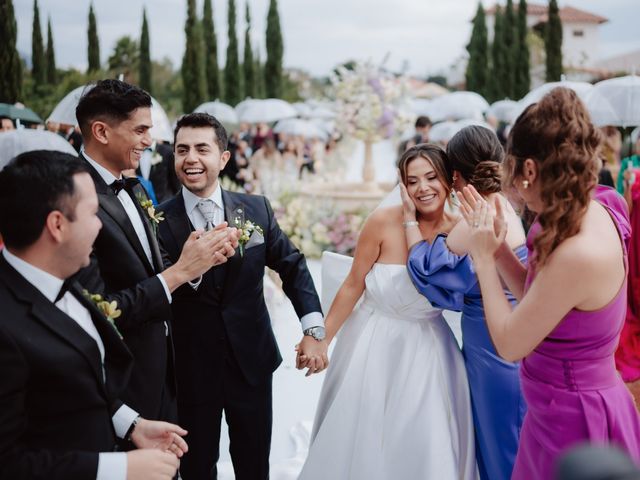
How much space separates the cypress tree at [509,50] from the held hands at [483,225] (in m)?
28.6

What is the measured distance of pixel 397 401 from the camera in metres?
3.02

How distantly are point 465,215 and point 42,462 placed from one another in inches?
56.5

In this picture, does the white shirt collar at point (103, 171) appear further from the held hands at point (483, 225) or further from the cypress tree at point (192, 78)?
the cypress tree at point (192, 78)

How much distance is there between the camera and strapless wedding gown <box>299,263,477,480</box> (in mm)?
2941

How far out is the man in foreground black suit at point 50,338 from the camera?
1498mm

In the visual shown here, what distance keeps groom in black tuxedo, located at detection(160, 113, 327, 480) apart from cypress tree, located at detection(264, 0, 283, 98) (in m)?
31.4

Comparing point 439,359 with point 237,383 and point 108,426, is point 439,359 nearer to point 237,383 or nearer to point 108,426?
point 237,383

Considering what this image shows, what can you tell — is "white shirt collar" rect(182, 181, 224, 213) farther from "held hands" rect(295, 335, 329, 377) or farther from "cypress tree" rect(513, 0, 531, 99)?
"cypress tree" rect(513, 0, 531, 99)

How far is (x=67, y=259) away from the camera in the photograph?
5.34ft

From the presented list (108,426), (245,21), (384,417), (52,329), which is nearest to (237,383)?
(384,417)

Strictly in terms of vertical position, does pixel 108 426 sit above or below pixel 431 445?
above

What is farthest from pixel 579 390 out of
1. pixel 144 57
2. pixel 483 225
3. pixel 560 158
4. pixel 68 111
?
pixel 144 57

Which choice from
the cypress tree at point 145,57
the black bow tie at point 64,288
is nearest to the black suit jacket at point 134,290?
the black bow tie at point 64,288

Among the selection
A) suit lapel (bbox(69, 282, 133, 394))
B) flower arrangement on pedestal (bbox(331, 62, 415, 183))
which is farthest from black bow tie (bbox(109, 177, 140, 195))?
flower arrangement on pedestal (bbox(331, 62, 415, 183))
